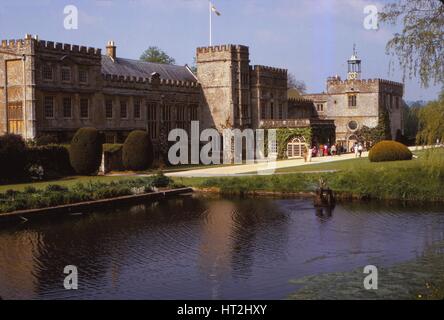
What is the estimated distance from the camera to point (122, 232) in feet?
60.7

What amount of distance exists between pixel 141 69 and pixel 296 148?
13002 mm

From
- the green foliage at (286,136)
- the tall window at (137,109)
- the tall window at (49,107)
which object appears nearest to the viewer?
the tall window at (49,107)

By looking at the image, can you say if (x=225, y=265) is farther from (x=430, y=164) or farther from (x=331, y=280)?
(x=430, y=164)

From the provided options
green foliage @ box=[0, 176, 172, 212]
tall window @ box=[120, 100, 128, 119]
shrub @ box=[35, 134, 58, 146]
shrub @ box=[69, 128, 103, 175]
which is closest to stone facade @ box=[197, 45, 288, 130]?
tall window @ box=[120, 100, 128, 119]

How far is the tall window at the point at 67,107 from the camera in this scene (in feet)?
120

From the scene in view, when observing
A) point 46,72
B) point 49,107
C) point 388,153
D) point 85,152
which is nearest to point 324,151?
A: point 388,153

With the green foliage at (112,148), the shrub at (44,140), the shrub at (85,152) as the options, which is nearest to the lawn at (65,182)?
the shrub at (85,152)

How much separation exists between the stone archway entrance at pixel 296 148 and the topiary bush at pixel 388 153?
1075 centimetres

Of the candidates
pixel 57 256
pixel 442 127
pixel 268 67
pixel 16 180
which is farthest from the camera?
pixel 268 67

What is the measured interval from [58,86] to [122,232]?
19.6m

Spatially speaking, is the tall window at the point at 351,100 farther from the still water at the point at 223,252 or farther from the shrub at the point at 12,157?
the still water at the point at 223,252

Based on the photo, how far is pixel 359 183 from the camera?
26.0m

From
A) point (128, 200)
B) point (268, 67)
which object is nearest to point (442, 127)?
point (128, 200)

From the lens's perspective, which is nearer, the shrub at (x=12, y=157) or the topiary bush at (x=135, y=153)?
the shrub at (x=12, y=157)
